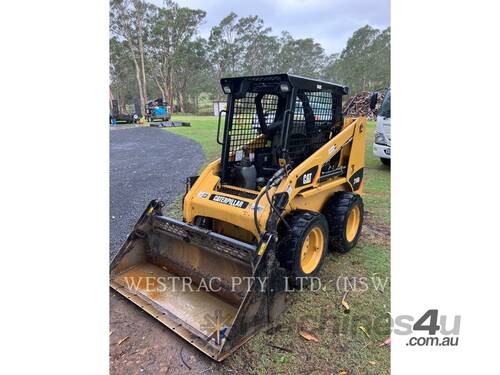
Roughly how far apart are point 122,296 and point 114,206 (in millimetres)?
2863

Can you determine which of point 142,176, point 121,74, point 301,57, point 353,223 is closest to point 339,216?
point 353,223

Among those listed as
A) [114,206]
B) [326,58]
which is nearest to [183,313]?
[114,206]

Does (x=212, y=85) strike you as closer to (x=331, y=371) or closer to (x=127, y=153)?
(x=127, y=153)

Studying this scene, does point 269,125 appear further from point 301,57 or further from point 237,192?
point 301,57

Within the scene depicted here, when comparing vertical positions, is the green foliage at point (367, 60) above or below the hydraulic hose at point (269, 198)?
above

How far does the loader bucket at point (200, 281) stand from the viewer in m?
2.62

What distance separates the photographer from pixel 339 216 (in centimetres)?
384

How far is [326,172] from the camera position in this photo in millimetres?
3918

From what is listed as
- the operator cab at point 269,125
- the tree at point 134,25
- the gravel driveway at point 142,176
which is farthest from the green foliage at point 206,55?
the operator cab at point 269,125

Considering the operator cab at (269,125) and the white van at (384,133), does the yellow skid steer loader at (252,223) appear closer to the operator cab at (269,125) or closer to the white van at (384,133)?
the operator cab at (269,125)

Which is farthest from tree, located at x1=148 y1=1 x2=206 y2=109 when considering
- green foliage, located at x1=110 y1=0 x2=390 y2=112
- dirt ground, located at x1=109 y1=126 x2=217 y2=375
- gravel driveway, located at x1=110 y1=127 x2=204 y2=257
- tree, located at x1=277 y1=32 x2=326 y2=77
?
dirt ground, located at x1=109 y1=126 x2=217 y2=375

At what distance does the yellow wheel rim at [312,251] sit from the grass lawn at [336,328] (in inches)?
8.5

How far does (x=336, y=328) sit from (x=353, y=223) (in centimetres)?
162

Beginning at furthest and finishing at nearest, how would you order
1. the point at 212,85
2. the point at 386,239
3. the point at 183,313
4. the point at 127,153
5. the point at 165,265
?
the point at 212,85 → the point at 127,153 → the point at 386,239 → the point at 165,265 → the point at 183,313
